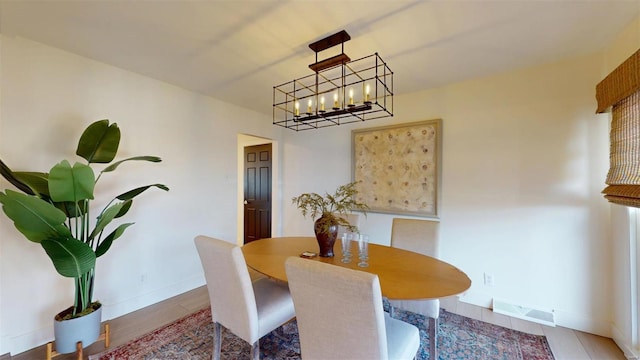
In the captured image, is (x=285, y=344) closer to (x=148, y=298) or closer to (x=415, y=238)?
(x=415, y=238)

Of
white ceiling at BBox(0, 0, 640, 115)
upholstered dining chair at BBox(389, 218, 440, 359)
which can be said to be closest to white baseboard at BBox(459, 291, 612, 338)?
upholstered dining chair at BBox(389, 218, 440, 359)

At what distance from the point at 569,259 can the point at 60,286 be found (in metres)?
4.55

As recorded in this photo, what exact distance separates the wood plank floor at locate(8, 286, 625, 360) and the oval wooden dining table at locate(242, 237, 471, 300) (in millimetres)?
1209

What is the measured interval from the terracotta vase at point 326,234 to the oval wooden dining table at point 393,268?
6cm

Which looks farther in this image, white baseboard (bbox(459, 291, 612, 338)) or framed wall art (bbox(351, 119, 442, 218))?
framed wall art (bbox(351, 119, 442, 218))

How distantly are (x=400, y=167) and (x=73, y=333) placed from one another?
3.36 m

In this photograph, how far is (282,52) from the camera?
84.6 inches

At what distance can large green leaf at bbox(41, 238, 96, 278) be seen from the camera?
153 centimetres

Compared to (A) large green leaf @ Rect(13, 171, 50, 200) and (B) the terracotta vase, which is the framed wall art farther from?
(A) large green leaf @ Rect(13, 171, 50, 200)

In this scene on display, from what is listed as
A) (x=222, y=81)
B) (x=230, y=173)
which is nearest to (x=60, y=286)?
(x=230, y=173)

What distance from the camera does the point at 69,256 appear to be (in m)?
1.56

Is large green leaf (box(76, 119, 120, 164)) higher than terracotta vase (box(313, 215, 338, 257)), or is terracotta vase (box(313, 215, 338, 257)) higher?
large green leaf (box(76, 119, 120, 164))

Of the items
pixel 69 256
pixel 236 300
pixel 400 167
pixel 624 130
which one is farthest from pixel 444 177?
pixel 69 256

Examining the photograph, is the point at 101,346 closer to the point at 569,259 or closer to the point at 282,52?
the point at 282,52
